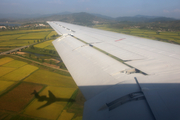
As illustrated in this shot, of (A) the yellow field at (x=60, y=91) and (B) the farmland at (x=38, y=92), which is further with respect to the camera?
(A) the yellow field at (x=60, y=91)

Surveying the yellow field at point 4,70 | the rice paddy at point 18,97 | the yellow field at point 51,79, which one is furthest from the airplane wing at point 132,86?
the yellow field at point 4,70

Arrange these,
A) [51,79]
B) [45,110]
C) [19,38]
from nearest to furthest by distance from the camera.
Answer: [45,110]
[51,79]
[19,38]

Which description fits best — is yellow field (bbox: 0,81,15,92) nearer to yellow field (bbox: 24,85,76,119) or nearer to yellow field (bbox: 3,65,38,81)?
yellow field (bbox: 3,65,38,81)

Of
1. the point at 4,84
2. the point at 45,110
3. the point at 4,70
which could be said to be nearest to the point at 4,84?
the point at 4,84

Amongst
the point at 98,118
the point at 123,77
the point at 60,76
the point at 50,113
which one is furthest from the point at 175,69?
the point at 60,76

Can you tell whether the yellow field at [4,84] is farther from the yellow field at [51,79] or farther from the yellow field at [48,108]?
the yellow field at [48,108]

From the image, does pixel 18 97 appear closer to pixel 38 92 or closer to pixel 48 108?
pixel 38 92
